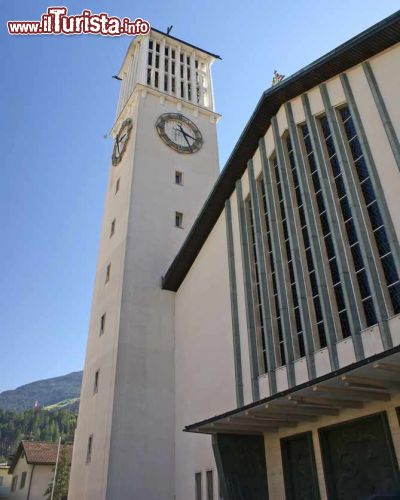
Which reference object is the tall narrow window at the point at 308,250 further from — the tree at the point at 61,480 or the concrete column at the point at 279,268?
the tree at the point at 61,480

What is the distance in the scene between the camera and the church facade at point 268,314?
1223 cm

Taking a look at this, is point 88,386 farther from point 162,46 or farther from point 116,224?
point 162,46

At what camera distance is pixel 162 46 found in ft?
120

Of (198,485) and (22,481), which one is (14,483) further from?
(198,485)

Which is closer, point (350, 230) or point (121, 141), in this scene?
point (350, 230)

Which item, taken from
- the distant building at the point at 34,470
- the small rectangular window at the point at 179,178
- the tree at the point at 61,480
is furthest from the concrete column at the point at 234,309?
the distant building at the point at 34,470

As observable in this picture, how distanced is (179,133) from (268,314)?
18.7 m

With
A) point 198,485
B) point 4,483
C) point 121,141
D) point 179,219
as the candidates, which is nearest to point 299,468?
point 198,485

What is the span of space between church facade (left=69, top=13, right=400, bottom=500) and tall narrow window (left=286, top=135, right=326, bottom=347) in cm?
7

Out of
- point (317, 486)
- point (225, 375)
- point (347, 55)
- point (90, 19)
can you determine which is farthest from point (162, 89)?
point (317, 486)

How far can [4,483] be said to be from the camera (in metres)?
51.2

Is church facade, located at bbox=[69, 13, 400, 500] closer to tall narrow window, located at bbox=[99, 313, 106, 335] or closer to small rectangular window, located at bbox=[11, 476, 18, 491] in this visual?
tall narrow window, located at bbox=[99, 313, 106, 335]

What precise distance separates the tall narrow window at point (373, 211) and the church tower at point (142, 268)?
12646 mm

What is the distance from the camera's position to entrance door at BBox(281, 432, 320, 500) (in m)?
13.2
